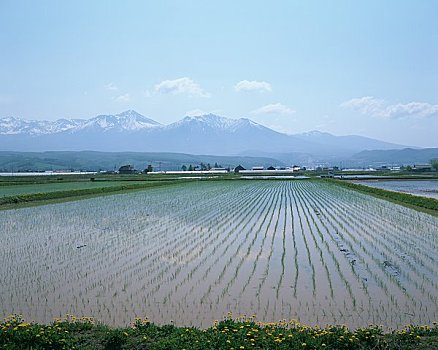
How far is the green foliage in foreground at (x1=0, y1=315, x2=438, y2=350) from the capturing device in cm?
444

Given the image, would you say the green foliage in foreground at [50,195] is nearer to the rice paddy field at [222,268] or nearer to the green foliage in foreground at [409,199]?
the rice paddy field at [222,268]

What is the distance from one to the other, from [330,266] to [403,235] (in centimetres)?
440

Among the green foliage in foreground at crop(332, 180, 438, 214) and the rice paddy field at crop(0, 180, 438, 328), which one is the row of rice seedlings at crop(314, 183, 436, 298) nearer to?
the rice paddy field at crop(0, 180, 438, 328)

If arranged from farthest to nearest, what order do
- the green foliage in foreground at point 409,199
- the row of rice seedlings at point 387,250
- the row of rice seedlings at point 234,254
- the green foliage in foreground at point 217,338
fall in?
1. the green foliage in foreground at point 409,199
2. the row of rice seedlings at point 387,250
3. the row of rice seedlings at point 234,254
4. the green foliage in foreground at point 217,338

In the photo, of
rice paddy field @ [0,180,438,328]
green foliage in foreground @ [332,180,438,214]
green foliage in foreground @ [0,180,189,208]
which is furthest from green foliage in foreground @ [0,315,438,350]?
green foliage in foreground @ [0,180,189,208]

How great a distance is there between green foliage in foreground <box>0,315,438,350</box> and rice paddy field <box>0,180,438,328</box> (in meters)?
0.65

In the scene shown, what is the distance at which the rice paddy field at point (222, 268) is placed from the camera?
5934 millimetres

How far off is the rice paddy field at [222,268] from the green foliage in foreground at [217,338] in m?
0.65

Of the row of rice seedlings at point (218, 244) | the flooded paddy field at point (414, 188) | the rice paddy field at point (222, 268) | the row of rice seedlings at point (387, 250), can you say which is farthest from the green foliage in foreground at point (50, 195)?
the flooded paddy field at point (414, 188)

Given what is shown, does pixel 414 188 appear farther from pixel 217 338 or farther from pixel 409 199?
pixel 217 338

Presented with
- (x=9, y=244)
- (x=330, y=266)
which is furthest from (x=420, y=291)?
(x=9, y=244)

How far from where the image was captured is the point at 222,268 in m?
8.27

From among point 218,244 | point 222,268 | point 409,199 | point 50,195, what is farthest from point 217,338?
point 50,195

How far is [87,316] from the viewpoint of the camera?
5.75m
